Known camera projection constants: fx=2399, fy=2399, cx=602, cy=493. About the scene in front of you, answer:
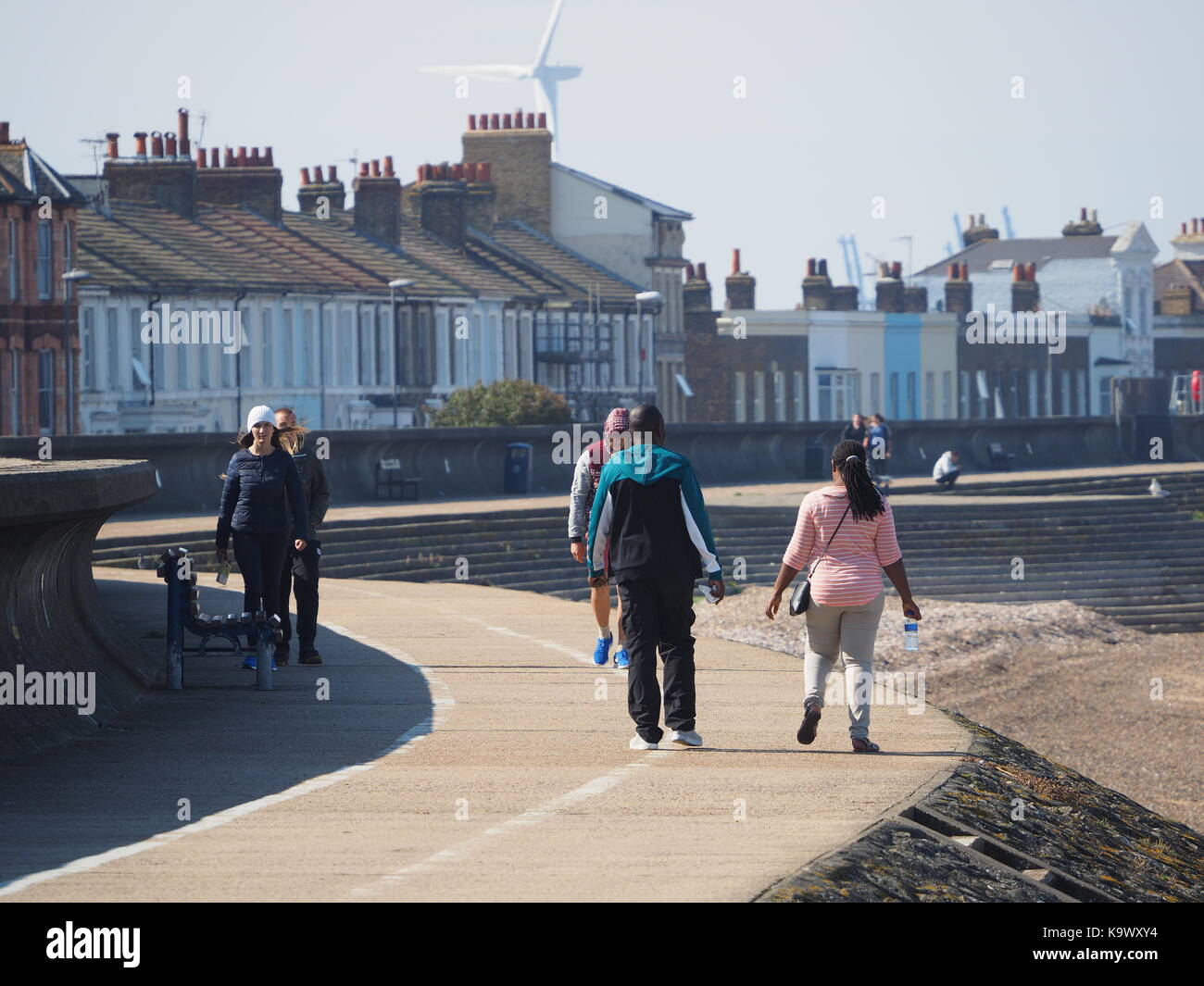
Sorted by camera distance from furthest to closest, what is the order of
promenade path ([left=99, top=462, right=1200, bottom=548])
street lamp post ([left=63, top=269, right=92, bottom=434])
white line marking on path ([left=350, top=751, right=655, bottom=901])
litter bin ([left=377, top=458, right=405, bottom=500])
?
street lamp post ([left=63, top=269, right=92, bottom=434]) → litter bin ([left=377, top=458, right=405, bottom=500]) → promenade path ([left=99, top=462, right=1200, bottom=548]) → white line marking on path ([left=350, top=751, right=655, bottom=901])

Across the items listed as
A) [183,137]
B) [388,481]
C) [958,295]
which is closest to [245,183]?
[183,137]

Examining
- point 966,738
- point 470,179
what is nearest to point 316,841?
point 966,738

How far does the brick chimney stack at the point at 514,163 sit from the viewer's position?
79.4 metres

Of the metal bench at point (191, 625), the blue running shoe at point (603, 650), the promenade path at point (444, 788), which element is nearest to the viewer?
the promenade path at point (444, 788)

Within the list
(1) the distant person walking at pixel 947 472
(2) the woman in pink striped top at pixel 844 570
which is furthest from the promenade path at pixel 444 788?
(1) the distant person walking at pixel 947 472

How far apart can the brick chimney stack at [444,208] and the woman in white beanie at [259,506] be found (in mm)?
57119

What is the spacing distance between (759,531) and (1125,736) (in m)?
10.1

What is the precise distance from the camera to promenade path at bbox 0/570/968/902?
27.8ft

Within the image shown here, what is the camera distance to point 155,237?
5956 cm

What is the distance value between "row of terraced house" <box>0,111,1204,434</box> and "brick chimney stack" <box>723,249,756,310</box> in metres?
0.10

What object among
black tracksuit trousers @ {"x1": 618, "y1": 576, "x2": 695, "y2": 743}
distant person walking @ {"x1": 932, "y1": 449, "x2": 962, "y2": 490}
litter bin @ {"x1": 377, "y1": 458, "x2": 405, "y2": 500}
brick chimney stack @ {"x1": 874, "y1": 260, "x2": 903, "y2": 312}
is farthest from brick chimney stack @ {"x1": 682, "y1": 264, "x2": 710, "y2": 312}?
black tracksuit trousers @ {"x1": 618, "y1": 576, "x2": 695, "y2": 743}

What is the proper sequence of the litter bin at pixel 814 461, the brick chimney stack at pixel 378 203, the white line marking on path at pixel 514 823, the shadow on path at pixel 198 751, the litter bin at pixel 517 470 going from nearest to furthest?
the white line marking on path at pixel 514 823, the shadow on path at pixel 198 751, the litter bin at pixel 517 470, the litter bin at pixel 814 461, the brick chimney stack at pixel 378 203

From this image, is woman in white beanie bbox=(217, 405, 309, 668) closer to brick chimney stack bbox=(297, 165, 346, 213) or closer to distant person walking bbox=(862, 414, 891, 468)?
distant person walking bbox=(862, 414, 891, 468)

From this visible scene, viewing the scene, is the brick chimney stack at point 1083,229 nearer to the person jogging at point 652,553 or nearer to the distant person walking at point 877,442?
the distant person walking at point 877,442
